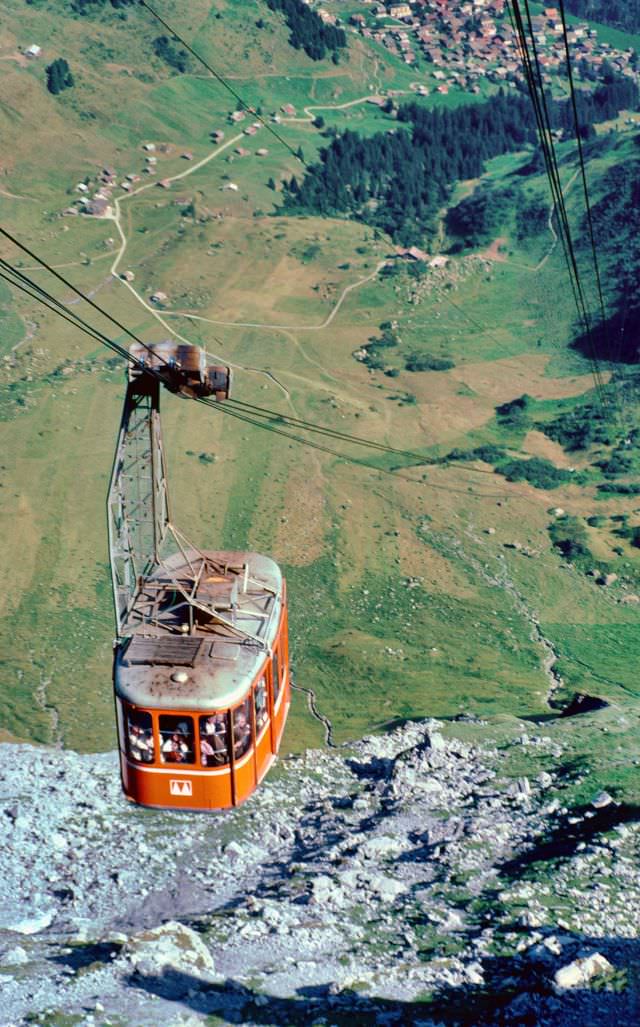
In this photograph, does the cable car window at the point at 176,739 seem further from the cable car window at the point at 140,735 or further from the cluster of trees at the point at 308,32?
the cluster of trees at the point at 308,32

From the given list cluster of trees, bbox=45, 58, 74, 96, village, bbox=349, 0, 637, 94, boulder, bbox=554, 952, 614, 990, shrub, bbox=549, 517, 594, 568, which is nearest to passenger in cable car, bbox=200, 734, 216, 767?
boulder, bbox=554, 952, 614, 990

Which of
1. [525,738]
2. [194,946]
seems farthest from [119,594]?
[525,738]

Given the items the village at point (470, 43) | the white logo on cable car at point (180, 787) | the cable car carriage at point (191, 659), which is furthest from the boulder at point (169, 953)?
the village at point (470, 43)

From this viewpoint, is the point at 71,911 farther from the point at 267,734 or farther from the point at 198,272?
the point at 198,272

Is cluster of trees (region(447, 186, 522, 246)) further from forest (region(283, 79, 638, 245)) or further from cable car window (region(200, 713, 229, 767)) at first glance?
cable car window (region(200, 713, 229, 767))

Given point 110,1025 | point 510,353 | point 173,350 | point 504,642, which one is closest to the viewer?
point 110,1025

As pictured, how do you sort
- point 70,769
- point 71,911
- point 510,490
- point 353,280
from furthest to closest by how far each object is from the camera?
1. point 353,280
2. point 510,490
3. point 70,769
4. point 71,911
